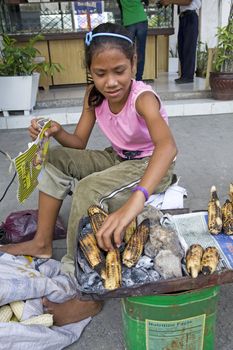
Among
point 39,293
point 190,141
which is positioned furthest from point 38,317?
point 190,141

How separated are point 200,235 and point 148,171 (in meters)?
0.38

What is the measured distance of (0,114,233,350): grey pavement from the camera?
68.4 inches

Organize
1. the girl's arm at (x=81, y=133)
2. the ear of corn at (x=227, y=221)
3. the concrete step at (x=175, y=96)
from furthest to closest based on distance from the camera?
1. the concrete step at (x=175, y=96)
2. the girl's arm at (x=81, y=133)
3. the ear of corn at (x=227, y=221)

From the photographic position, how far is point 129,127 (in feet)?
6.53

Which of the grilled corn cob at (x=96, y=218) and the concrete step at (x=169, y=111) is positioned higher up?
the grilled corn cob at (x=96, y=218)

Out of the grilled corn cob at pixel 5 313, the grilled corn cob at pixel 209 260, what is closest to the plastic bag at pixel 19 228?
the grilled corn cob at pixel 5 313

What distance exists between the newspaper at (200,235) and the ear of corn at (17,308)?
0.81 metres

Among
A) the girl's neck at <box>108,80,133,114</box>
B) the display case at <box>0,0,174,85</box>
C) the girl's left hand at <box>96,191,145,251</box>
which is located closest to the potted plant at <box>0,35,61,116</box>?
the display case at <box>0,0,174,85</box>

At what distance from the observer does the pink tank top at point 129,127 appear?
193 cm

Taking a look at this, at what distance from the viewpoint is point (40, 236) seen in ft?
6.89

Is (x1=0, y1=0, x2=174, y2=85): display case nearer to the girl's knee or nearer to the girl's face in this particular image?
the girl's knee

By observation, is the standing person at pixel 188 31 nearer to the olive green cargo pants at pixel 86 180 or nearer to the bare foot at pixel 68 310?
the olive green cargo pants at pixel 86 180

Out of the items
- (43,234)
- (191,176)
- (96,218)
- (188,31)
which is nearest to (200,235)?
(96,218)

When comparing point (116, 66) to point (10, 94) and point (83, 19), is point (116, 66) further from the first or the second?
point (83, 19)
